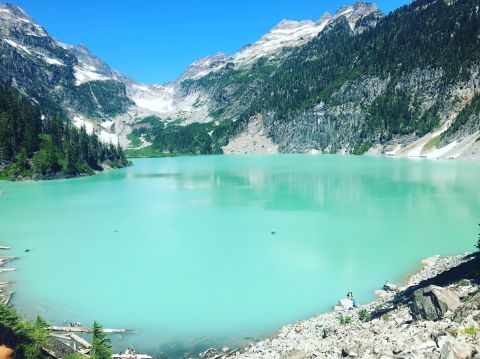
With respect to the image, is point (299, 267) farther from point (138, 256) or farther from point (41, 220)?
point (41, 220)

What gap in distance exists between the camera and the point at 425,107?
632 feet

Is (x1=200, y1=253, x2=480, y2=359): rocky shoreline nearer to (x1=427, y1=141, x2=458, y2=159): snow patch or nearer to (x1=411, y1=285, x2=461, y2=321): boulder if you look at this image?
(x1=411, y1=285, x2=461, y2=321): boulder

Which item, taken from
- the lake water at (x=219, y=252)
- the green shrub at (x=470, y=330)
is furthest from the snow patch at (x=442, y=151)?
the green shrub at (x=470, y=330)

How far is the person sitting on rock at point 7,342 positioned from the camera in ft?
43.8

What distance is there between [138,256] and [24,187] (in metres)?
75.5

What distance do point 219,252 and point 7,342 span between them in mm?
25590

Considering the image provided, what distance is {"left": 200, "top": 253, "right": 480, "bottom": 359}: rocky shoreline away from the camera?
11.3 meters

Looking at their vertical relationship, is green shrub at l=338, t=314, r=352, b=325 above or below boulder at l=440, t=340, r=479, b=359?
below

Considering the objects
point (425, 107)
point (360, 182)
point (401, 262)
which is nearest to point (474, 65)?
point (425, 107)

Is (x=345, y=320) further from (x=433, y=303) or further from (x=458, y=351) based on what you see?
(x=458, y=351)

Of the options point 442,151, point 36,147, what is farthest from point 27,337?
point 442,151

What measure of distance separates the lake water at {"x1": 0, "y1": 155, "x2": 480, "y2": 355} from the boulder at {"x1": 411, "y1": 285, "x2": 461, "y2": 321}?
30.5ft

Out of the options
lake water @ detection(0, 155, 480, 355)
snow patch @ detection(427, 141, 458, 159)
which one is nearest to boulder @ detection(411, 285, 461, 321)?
lake water @ detection(0, 155, 480, 355)

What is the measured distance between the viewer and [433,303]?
50.5ft
